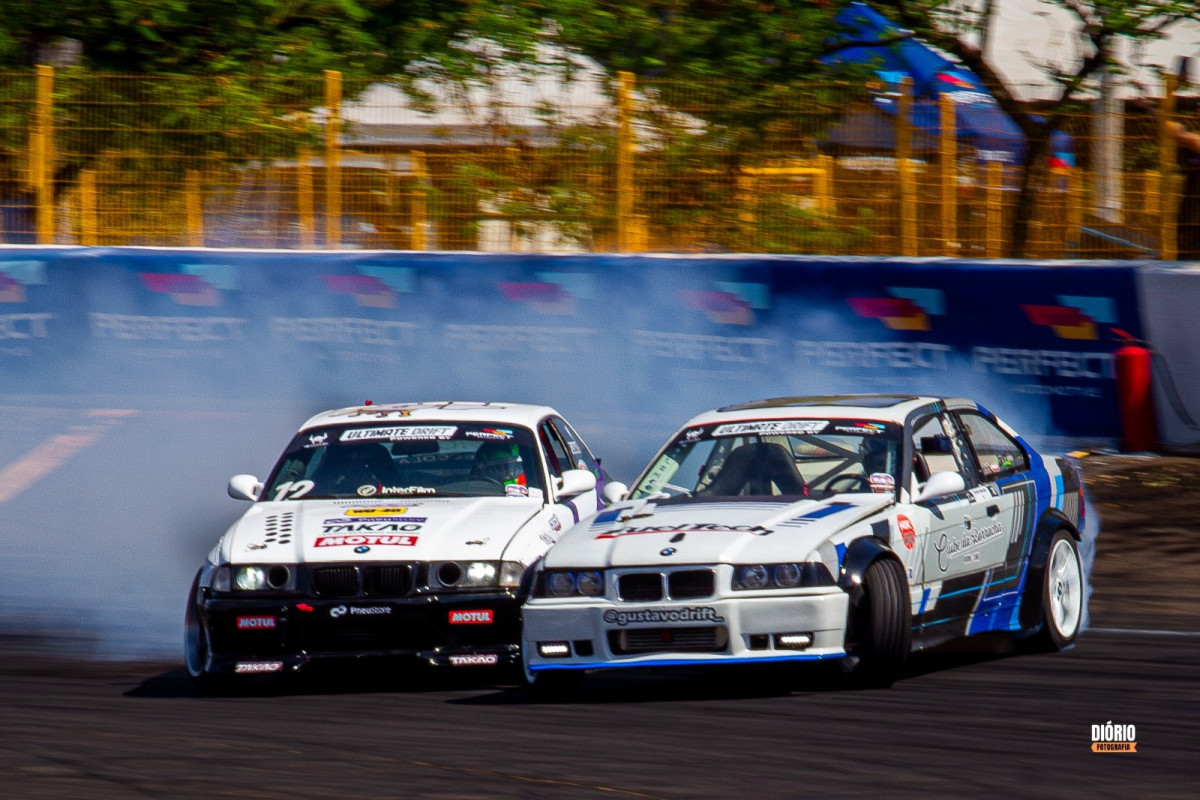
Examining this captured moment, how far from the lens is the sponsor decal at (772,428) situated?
28.1 feet

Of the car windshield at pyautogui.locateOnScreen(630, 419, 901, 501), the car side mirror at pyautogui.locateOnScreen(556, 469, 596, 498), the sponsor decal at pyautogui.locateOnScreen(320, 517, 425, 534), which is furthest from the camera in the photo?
the car side mirror at pyautogui.locateOnScreen(556, 469, 596, 498)

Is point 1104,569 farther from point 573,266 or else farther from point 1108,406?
point 573,266

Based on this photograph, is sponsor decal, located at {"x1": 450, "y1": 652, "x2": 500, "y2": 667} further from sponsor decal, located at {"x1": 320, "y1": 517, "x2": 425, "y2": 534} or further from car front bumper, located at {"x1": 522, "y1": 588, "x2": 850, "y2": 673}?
sponsor decal, located at {"x1": 320, "y1": 517, "x2": 425, "y2": 534}

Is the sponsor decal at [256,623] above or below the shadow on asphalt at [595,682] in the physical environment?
above

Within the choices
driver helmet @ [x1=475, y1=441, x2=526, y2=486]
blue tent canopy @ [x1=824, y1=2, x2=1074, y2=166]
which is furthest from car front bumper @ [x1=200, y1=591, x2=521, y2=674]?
blue tent canopy @ [x1=824, y1=2, x2=1074, y2=166]

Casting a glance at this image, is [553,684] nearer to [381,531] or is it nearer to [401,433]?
[381,531]

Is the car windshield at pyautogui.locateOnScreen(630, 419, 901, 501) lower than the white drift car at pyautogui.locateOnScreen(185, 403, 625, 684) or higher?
higher

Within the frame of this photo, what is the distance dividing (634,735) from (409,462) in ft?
10.1

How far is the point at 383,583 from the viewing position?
8195 mm

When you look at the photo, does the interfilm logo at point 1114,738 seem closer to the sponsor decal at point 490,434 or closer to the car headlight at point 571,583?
the car headlight at point 571,583

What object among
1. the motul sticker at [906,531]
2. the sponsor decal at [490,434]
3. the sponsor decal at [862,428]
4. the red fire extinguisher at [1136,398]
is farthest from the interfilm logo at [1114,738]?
the red fire extinguisher at [1136,398]

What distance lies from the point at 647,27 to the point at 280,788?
13.4 meters

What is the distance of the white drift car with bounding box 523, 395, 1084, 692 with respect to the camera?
7.38 m

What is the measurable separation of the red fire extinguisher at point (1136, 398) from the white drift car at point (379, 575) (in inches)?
199
